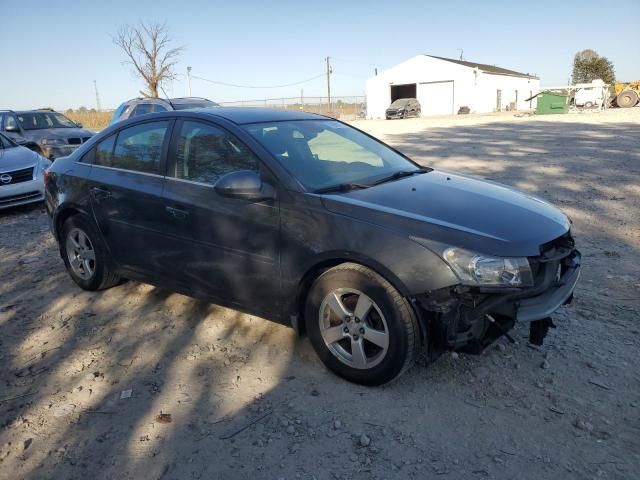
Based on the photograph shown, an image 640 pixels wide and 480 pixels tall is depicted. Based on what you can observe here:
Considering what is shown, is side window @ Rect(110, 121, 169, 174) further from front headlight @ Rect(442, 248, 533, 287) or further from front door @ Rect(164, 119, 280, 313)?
front headlight @ Rect(442, 248, 533, 287)

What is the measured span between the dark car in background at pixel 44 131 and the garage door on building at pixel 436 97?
37.5 meters

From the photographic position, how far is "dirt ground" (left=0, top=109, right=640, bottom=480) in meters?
2.64

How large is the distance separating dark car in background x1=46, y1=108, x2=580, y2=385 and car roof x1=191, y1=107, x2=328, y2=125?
22mm

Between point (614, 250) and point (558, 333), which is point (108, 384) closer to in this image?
point (558, 333)

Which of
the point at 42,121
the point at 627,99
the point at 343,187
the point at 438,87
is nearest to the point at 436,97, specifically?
the point at 438,87

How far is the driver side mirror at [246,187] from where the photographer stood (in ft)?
11.1

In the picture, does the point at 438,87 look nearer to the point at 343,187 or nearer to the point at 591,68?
the point at 591,68

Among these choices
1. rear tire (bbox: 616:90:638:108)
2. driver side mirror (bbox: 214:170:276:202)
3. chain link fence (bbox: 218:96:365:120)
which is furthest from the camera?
chain link fence (bbox: 218:96:365:120)

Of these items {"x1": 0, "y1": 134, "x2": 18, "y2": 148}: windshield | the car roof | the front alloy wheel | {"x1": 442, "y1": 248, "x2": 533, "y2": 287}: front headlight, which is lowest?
the front alloy wheel

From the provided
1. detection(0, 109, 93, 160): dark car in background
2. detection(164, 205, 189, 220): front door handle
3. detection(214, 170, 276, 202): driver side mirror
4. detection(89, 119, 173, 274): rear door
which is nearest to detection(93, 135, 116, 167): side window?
detection(89, 119, 173, 274): rear door

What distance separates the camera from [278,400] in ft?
10.4

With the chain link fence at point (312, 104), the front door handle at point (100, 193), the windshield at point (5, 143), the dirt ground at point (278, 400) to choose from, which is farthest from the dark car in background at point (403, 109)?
the front door handle at point (100, 193)

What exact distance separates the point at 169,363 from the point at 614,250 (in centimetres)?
459

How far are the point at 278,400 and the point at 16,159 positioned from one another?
8.15 meters
